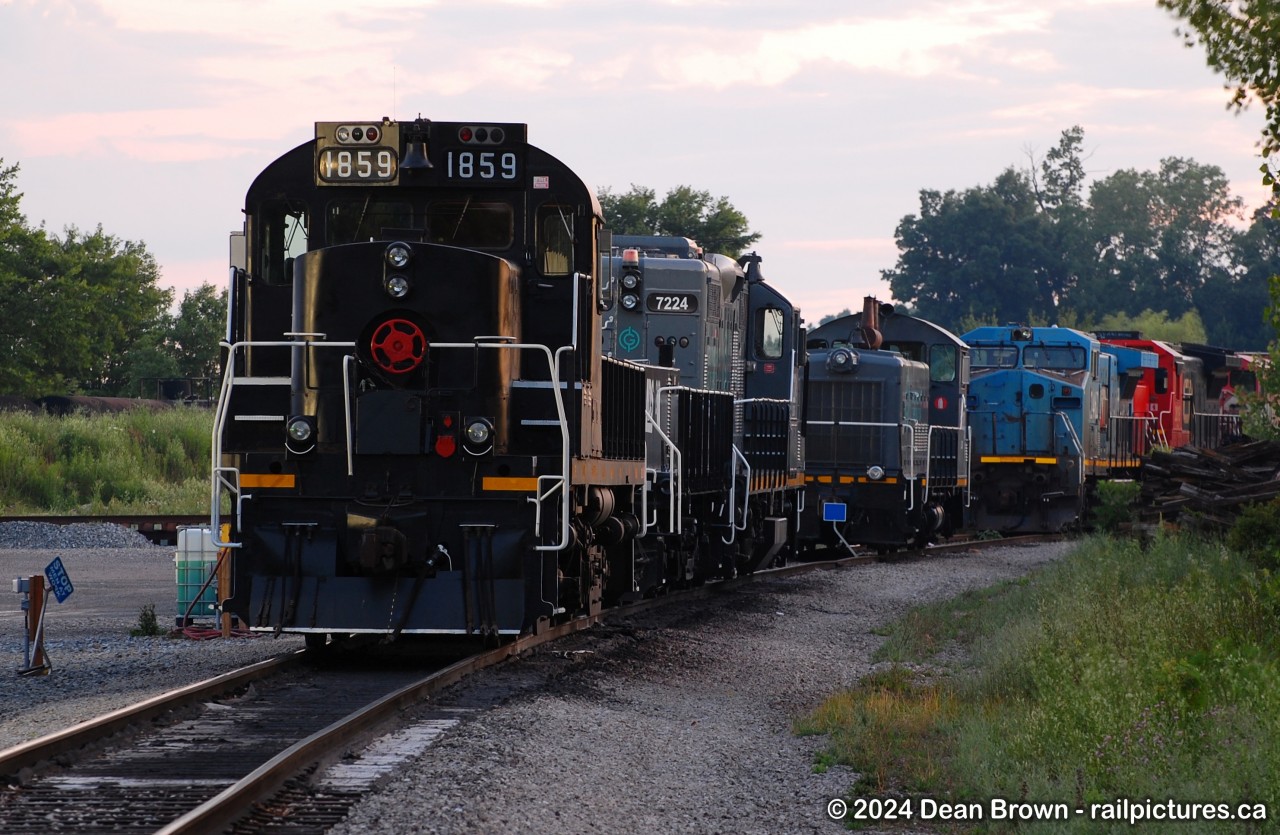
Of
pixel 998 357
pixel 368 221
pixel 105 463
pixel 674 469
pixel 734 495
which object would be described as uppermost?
pixel 998 357

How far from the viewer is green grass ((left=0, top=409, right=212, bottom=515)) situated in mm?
32750

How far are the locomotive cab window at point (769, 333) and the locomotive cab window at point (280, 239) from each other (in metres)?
8.55

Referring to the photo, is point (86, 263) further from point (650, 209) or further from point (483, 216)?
point (483, 216)

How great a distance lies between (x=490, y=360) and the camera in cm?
1098

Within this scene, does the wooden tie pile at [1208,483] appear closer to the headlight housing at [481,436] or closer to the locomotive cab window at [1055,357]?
the locomotive cab window at [1055,357]

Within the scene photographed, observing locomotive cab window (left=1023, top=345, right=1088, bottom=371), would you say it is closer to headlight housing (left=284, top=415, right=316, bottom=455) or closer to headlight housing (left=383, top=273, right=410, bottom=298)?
headlight housing (left=383, top=273, right=410, bottom=298)

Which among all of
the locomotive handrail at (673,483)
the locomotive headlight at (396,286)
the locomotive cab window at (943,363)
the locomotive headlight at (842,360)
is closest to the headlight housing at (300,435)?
the locomotive headlight at (396,286)

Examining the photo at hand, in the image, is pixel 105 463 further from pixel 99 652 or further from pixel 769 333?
pixel 99 652

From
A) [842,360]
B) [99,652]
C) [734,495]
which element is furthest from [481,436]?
[842,360]

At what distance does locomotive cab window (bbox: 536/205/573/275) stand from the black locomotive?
0.02 metres

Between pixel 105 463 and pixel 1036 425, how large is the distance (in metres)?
19.1

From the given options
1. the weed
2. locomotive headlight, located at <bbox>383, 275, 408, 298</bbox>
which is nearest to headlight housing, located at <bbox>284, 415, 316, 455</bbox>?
locomotive headlight, located at <bbox>383, 275, 408, 298</bbox>

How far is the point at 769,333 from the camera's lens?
1966 cm

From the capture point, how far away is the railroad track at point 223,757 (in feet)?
22.0
